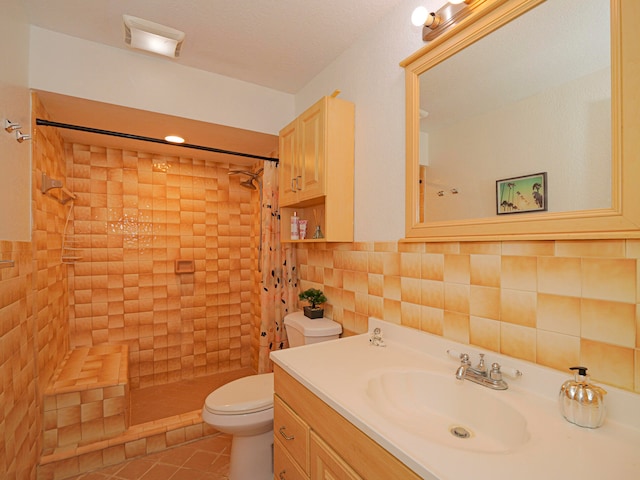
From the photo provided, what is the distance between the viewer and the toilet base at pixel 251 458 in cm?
167

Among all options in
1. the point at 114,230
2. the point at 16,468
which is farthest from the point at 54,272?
the point at 16,468

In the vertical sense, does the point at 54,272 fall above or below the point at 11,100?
below

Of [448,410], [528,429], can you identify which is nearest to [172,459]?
[448,410]

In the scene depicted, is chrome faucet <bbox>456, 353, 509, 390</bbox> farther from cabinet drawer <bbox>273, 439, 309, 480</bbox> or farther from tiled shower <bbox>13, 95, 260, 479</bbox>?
tiled shower <bbox>13, 95, 260, 479</bbox>

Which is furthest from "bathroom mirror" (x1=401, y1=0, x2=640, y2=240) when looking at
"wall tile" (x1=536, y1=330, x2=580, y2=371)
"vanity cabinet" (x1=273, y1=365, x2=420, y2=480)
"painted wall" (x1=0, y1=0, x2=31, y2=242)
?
"painted wall" (x1=0, y1=0, x2=31, y2=242)

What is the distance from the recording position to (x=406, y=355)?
1331 mm

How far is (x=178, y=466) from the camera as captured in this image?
1910mm

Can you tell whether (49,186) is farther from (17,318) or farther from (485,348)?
(485,348)

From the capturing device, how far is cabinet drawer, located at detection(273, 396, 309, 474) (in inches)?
42.0

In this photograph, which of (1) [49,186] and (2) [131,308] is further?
(2) [131,308]

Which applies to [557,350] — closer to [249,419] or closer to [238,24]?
[249,419]

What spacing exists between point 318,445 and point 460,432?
46 centimetres

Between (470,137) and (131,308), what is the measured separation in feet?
10.1

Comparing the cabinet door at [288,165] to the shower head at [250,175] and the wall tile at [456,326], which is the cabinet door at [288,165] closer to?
the shower head at [250,175]
